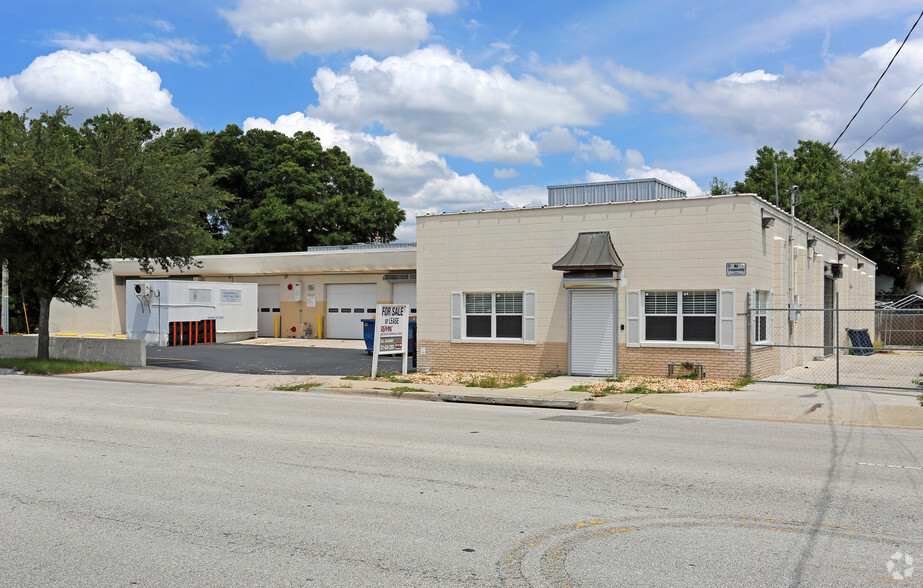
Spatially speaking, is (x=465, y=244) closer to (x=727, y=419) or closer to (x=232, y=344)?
(x=727, y=419)

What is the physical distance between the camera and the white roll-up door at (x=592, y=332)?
63.8 ft

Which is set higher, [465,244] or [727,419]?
[465,244]

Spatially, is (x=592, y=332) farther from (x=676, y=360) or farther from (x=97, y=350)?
(x=97, y=350)

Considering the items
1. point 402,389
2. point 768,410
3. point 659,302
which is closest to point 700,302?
point 659,302

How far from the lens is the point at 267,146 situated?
181 ft

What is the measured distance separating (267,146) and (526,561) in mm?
53243

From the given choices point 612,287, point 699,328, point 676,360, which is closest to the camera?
point 699,328

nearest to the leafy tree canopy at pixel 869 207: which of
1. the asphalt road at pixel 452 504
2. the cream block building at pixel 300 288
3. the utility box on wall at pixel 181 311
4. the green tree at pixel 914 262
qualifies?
the green tree at pixel 914 262

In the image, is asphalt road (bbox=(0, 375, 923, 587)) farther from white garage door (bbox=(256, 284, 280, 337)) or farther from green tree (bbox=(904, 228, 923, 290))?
green tree (bbox=(904, 228, 923, 290))

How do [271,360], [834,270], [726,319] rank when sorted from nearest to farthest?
1. [726,319]
2. [271,360]
3. [834,270]

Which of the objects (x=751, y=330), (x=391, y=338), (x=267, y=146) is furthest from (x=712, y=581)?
(x=267, y=146)

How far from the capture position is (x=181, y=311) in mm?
34062

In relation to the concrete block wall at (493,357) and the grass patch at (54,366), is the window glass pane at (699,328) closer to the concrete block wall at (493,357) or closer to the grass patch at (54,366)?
the concrete block wall at (493,357)

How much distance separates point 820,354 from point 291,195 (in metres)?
35.3
